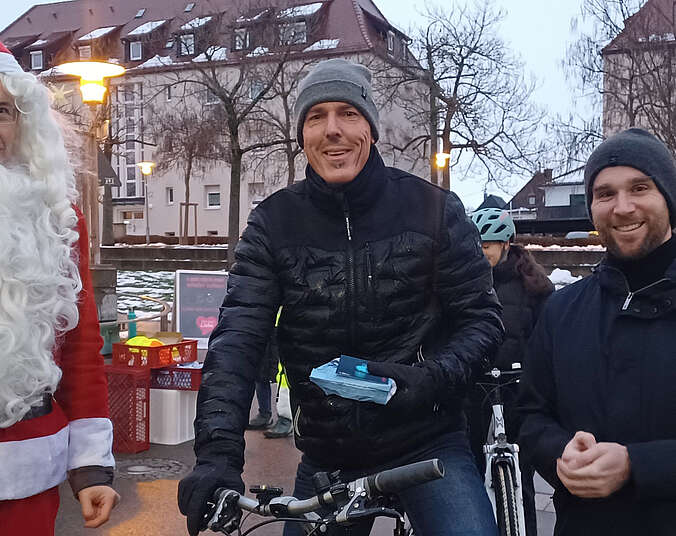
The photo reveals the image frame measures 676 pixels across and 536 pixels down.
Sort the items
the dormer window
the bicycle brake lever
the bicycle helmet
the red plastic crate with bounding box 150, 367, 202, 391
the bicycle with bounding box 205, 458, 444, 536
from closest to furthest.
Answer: the bicycle with bounding box 205, 458, 444, 536 → the bicycle brake lever → the bicycle helmet → the red plastic crate with bounding box 150, 367, 202, 391 → the dormer window

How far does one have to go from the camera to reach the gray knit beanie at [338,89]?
8.15 ft

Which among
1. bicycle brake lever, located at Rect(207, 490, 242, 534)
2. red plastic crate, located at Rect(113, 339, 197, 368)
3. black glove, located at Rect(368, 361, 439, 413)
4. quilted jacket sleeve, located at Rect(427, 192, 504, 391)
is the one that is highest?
quilted jacket sleeve, located at Rect(427, 192, 504, 391)

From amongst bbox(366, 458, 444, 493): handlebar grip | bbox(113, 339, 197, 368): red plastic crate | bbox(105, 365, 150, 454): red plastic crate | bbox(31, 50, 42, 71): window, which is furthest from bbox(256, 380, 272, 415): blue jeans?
bbox(31, 50, 42, 71): window

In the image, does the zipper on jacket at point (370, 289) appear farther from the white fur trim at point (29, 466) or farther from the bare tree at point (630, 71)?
the bare tree at point (630, 71)

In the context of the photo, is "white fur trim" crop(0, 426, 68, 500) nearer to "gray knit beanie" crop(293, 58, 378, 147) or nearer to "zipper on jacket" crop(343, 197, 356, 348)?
"zipper on jacket" crop(343, 197, 356, 348)

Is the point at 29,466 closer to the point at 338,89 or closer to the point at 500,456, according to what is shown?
the point at 338,89

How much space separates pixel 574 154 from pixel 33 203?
26448mm

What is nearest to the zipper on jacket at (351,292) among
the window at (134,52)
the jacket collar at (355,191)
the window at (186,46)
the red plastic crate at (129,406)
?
the jacket collar at (355,191)

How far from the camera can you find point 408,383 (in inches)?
87.3

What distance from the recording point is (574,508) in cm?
229

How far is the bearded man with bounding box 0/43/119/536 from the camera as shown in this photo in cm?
212

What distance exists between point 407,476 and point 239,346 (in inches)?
34.0

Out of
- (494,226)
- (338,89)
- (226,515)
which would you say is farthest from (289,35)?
(226,515)

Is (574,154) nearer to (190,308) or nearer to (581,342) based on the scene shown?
(190,308)
